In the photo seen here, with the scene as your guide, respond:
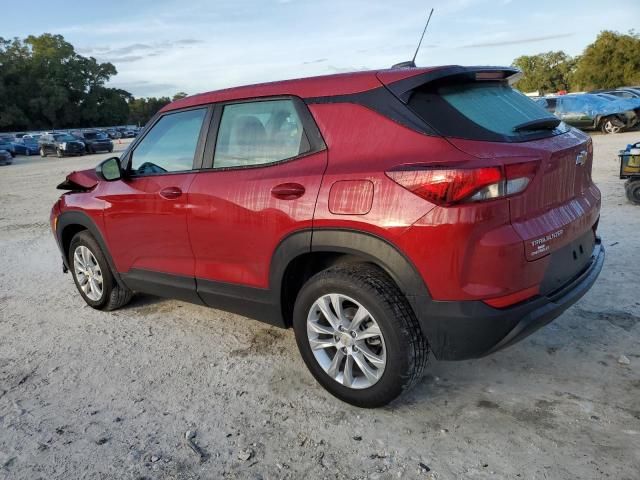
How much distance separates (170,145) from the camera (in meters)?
3.81

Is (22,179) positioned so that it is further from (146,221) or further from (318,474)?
(318,474)

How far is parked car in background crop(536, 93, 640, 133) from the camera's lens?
18.6 meters

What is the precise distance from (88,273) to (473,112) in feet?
11.6

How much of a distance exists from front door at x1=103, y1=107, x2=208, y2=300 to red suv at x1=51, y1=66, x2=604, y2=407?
24 mm

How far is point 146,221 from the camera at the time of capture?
3848mm

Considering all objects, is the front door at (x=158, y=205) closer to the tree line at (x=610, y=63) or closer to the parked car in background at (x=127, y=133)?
the tree line at (x=610, y=63)

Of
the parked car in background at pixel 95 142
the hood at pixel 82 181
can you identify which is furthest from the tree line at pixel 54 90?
the hood at pixel 82 181

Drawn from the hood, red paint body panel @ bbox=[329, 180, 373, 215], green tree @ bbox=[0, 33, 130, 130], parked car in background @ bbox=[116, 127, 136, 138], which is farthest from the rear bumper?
green tree @ bbox=[0, 33, 130, 130]

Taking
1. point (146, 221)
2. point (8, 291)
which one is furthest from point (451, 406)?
point (8, 291)

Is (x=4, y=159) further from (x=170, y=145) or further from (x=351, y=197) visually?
(x=351, y=197)

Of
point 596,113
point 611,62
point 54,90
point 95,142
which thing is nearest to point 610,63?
point 611,62

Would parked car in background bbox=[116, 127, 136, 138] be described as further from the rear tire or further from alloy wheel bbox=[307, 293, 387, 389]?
alloy wheel bbox=[307, 293, 387, 389]

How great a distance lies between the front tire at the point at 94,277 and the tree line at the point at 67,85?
212ft

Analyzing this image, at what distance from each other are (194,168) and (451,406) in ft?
7.17
